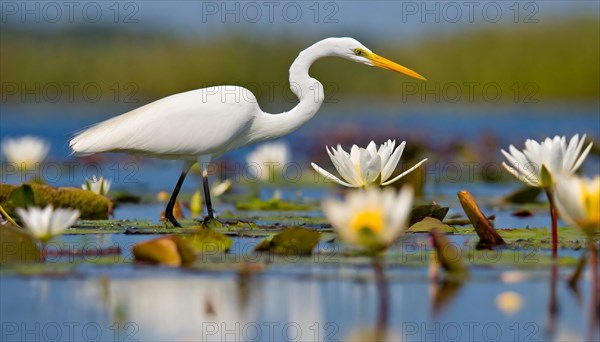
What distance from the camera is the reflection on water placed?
4367 millimetres

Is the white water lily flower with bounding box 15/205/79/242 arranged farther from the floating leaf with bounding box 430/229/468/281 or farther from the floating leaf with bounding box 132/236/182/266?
the floating leaf with bounding box 430/229/468/281

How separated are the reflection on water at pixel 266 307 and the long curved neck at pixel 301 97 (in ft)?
9.58

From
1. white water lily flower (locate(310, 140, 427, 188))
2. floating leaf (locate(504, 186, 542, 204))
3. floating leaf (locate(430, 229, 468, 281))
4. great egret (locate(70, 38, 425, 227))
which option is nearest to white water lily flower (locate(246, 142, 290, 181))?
floating leaf (locate(504, 186, 542, 204))

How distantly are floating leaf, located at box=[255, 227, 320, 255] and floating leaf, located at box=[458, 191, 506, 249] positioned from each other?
0.82m

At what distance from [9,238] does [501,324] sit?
99.1 inches

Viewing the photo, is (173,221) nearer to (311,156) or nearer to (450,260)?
(450,260)

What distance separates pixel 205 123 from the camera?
793 cm

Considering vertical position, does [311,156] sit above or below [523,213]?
above

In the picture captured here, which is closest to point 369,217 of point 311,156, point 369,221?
point 369,221

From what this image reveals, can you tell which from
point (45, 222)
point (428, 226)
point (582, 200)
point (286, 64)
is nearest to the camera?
point (582, 200)

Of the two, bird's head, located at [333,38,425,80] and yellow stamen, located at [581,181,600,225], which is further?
bird's head, located at [333,38,425,80]

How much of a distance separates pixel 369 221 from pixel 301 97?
4139mm

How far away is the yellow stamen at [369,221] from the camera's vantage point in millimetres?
4305

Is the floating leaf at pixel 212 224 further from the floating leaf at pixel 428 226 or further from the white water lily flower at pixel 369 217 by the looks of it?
the white water lily flower at pixel 369 217
